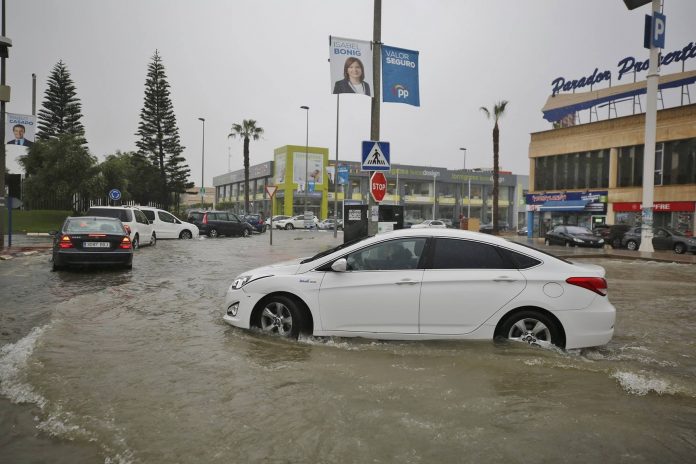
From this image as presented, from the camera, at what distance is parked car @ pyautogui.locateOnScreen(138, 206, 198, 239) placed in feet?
85.2

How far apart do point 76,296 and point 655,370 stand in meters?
8.85

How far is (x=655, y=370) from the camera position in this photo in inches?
209

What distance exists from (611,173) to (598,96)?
7.77 m

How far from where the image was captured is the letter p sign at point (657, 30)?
2516 cm

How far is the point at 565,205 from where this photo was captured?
41.6 m

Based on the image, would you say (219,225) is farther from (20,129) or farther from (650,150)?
(650,150)

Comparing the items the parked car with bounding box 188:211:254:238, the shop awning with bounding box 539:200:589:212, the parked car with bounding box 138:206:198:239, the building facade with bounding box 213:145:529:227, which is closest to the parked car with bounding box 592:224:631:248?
the shop awning with bounding box 539:200:589:212

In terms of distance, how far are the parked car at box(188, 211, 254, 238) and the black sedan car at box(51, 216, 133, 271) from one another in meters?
18.3

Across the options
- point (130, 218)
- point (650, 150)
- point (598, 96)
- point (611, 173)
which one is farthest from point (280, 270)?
point (598, 96)

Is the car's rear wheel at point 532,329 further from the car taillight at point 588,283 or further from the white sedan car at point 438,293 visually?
the car taillight at point 588,283

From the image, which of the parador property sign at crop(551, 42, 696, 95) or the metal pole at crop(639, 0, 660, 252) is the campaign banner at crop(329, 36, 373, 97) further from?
the parador property sign at crop(551, 42, 696, 95)

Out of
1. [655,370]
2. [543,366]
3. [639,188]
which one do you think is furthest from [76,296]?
[639,188]

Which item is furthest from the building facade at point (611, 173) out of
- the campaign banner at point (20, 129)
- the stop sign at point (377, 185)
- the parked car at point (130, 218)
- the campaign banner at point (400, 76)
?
the campaign banner at point (20, 129)

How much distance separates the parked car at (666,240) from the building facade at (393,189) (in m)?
35.0
